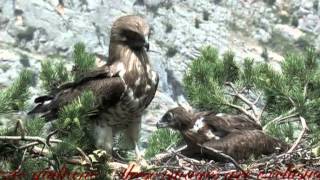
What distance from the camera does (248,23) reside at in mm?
99875

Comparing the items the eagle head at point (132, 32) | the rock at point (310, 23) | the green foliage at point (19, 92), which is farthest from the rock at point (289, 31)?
the green foliage at point (19, 92)

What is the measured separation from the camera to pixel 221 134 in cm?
712

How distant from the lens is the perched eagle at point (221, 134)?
6.89 meters

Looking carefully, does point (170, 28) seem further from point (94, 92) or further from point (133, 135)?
point (94, 92)

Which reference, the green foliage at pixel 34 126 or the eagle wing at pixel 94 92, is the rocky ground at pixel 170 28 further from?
the green foliage at pixel 34 126

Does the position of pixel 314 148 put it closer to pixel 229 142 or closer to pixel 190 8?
pixel 229 142

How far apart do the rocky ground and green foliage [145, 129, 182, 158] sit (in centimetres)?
5464

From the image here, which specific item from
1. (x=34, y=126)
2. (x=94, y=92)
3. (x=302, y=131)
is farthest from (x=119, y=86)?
(x=302, y=131)

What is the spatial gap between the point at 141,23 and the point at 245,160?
1.52m

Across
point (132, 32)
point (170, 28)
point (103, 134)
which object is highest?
point (132, 32)

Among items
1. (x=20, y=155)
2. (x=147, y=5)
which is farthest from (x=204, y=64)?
(x=147, y=5)

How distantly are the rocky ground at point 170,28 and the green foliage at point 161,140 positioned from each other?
54.6 meters

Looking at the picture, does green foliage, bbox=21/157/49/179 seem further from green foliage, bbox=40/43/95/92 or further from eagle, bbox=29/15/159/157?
green foliage, bbox=40/43/95/92

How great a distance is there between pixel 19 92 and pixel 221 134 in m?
2.11
